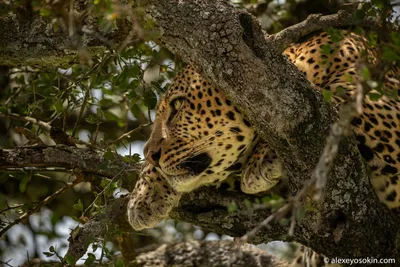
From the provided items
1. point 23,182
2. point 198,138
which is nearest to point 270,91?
point 198,138

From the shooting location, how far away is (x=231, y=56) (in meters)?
4.64

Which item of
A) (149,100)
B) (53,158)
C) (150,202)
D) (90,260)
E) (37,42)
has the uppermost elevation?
(37,42)

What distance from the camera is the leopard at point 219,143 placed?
5.51 metres

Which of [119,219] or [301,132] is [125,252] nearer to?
[119,219]

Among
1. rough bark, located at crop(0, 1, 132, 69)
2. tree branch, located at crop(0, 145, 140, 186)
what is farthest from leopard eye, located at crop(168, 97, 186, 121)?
rough bark, located at crop(0, 1, 132, 69)

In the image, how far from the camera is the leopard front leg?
236 inches

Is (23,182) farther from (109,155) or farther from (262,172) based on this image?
(262,172)

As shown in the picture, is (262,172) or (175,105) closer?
(262,172)

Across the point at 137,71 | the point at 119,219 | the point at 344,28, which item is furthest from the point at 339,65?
the point at 119,219

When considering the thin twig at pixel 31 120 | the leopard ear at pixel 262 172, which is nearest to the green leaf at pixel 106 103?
the thin twig at pixel 31 120

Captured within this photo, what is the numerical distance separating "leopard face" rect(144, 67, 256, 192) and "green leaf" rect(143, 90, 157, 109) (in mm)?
220

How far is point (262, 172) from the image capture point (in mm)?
5441

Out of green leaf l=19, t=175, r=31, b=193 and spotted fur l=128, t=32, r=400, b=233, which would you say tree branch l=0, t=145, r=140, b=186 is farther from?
spotted fur l=128, t=32, r=400, b=233

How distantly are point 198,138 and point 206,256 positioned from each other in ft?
5.79
